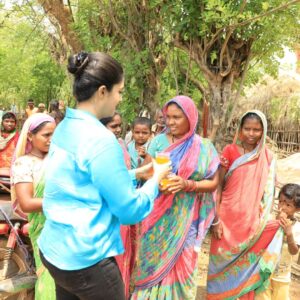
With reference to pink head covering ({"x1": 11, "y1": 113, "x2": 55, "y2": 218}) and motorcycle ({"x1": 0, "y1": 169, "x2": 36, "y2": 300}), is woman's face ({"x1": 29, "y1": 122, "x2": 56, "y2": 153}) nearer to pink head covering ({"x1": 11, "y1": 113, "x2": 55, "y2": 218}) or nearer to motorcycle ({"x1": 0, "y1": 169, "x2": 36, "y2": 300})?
pink head covering ({"x1": 11, "y1": 113, "x2": 55, "y2": 218})

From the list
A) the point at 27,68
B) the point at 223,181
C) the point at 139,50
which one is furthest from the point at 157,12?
the point at 27,68

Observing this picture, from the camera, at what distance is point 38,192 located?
100 inches

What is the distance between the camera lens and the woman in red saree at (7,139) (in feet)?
14.5

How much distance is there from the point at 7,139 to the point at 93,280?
331 centimetres

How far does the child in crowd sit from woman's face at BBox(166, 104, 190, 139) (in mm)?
976

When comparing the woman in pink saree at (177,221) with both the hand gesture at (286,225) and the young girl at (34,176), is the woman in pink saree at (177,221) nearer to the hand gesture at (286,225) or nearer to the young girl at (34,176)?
the hand gesture at (286,225)

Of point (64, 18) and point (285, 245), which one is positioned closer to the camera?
point (285, 245)

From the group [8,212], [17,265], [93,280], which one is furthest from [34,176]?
[93,280]

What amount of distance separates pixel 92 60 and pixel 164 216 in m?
1.59

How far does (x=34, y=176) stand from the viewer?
2.58 metres

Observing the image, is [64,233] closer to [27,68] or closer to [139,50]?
[139,50]

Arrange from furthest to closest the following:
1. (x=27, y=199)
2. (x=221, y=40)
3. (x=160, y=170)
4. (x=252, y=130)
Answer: (x=221, y=40) < (x=252, y=130) < (x=27, y=199) < (x=160, y=170)

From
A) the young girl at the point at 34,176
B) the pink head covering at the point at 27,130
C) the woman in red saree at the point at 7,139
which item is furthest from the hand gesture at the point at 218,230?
the woman in red saree at the point at 7,139

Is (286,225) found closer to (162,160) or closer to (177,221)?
(177,221)
